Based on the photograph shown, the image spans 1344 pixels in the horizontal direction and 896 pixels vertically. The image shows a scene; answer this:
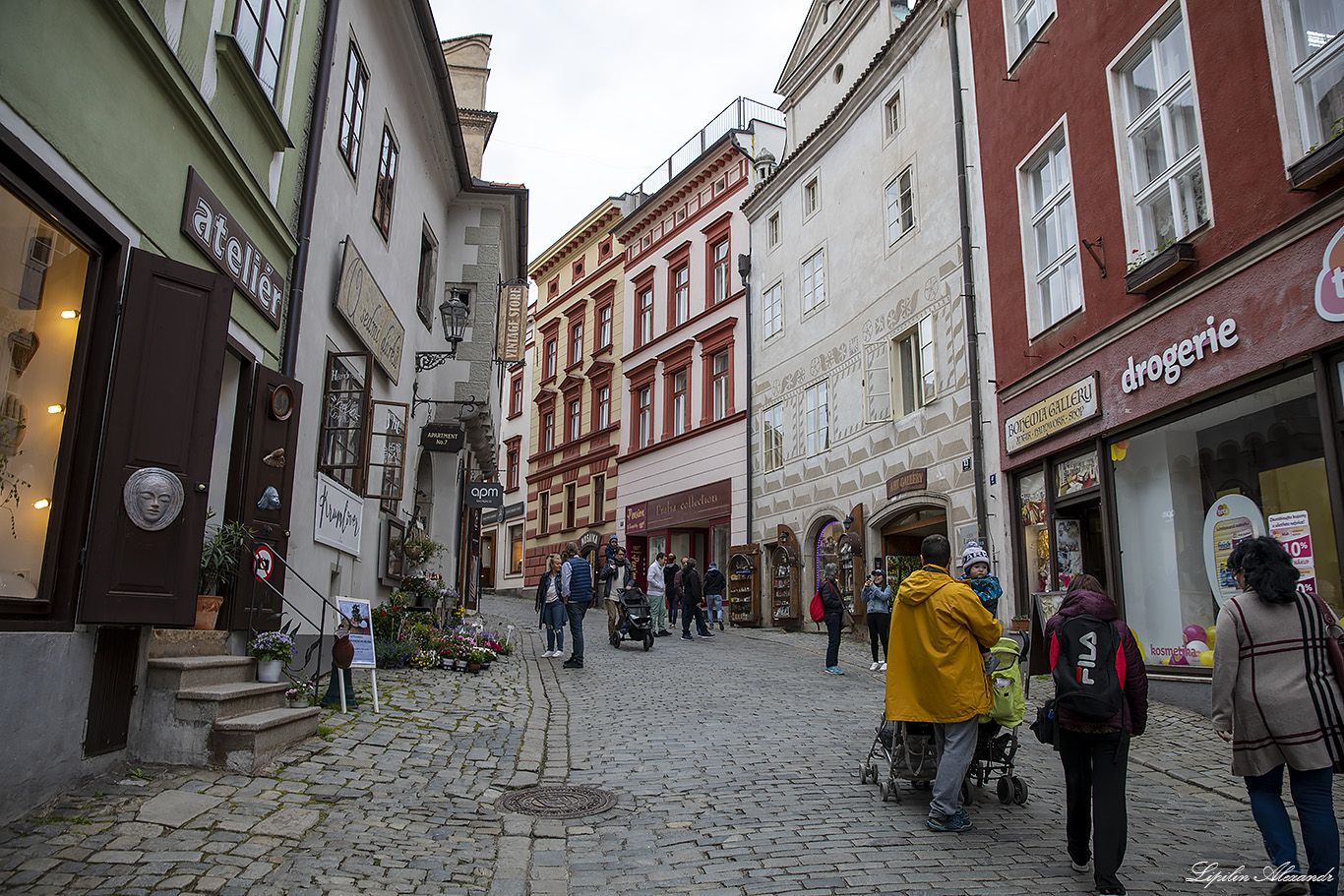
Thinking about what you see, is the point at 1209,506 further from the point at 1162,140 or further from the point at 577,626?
the point at 577,626

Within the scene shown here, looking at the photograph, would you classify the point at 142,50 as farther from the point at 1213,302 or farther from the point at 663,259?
the point at 663,259

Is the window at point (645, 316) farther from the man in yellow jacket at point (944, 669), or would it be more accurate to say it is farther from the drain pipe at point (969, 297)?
the man in yellow jacket at point (944, 669)

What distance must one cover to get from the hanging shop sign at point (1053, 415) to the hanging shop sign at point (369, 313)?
925 cm

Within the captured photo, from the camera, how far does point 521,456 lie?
135 feet

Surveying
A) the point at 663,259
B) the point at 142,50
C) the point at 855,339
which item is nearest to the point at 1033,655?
the point at 142,50

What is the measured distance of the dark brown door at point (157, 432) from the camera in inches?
223

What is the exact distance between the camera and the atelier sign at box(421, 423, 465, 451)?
16.8 meters

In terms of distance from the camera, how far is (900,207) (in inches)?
750

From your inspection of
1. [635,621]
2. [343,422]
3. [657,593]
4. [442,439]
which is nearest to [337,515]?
[343,422]

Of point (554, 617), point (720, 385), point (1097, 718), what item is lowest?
point (1097, 718)

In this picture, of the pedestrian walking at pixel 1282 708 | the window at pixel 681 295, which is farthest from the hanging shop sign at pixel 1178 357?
the window at pixel 681 295

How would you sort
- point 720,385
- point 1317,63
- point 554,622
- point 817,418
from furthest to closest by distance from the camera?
point 720,385, point 817,418, point 554,622, point 1317,63

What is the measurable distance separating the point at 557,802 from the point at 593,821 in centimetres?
50

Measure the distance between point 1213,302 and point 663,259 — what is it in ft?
77.7
